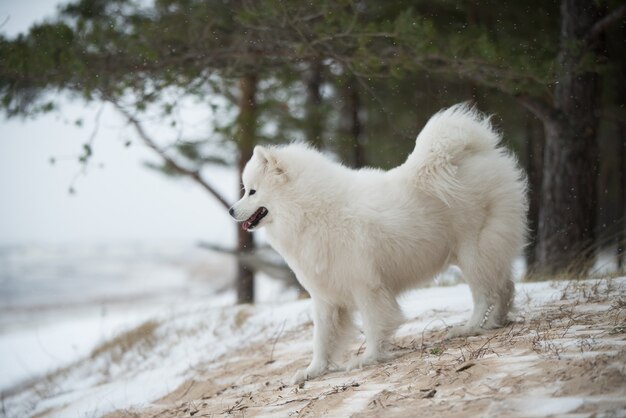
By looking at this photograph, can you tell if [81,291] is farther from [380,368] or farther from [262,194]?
[380,368]

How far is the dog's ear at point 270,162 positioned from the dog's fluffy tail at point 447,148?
39.3 inches

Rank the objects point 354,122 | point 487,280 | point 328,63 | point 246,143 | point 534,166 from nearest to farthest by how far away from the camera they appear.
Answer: point 487,280 < point 328,63 < point 246,143 < point 354,122 < point 534,166

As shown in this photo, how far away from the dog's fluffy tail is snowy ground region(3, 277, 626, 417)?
1.10m

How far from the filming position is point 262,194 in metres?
4.73

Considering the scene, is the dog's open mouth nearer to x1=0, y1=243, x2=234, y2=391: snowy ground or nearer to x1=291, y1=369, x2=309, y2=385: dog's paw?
x1=291, y1=369, x2=309, y2=385: dog's paw

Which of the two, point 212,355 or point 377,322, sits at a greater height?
point 377,322

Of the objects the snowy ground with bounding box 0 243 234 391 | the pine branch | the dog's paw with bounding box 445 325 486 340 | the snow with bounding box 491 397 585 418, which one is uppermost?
the pine branch

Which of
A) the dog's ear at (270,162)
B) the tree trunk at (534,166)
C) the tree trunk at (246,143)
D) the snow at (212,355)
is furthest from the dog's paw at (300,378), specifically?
the tree trunk at (534,166)

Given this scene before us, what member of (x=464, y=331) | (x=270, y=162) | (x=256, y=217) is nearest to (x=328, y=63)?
(x=270, y=162)

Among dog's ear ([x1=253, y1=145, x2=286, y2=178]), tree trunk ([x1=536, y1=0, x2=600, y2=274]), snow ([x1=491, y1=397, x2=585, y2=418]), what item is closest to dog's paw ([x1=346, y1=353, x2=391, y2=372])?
dog's ear ([x1=253, y1=145, x2=286, y2=178])

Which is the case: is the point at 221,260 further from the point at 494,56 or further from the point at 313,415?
the point at 313,415

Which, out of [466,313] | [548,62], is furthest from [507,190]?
[548,62]

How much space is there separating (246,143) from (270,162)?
5479 mm

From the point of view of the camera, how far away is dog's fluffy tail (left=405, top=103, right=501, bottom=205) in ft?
15.2
